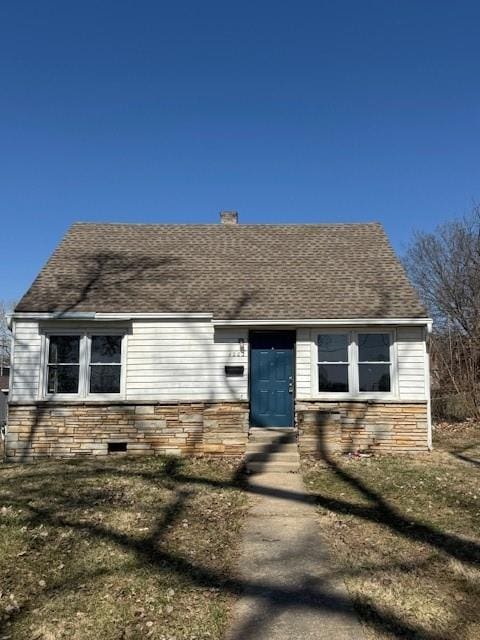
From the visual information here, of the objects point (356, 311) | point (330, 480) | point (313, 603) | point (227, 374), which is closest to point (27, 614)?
point (313, 603)

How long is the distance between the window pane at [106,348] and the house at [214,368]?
23 mm

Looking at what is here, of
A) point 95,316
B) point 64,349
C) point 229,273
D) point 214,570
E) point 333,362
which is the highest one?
point 229,273

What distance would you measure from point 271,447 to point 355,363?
2.68 metres

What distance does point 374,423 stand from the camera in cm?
1146

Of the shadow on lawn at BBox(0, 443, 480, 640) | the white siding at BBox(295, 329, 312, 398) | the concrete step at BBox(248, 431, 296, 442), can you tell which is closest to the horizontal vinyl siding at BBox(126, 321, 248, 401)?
the concrete step at BBox(248, 431, 296, 442)

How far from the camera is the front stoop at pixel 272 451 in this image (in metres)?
10.1

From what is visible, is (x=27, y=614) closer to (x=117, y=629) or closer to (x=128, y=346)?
(x=117, y=629)

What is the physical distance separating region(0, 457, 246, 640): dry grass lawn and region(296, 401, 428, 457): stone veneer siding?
2.82 meters

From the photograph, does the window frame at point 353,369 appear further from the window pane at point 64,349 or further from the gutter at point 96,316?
the window pane at point 64,349

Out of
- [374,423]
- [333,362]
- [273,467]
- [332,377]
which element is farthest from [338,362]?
[273,467]

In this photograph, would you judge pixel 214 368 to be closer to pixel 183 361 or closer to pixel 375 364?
pixel 183 361

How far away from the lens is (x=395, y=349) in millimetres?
11672

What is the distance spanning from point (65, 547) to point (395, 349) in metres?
8.19

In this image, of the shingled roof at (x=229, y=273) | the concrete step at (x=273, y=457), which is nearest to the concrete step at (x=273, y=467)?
the concrete step at (x=273, y=457)
